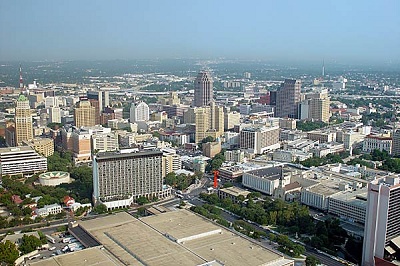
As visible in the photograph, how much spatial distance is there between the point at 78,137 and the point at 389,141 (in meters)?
15.8

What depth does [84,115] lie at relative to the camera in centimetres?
2877

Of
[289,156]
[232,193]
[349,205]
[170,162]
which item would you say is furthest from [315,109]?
[349,205]

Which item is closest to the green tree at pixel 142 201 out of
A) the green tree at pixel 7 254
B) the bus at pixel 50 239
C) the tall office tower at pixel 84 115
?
the bus at pixel 50 239

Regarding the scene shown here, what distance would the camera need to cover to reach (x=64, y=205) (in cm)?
1688

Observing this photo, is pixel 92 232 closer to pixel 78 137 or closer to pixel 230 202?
pixel 230 202

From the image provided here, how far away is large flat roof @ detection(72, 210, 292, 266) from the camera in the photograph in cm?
1109

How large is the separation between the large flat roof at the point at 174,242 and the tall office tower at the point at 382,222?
8.02ft

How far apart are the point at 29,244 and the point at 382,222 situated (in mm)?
9071

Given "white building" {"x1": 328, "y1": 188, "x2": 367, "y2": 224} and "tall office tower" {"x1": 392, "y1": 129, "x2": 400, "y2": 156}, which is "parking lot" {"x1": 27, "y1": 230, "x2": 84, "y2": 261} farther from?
"tall office tower" {"x1": 392, "y1": 129, "x2": 400, "y2": 156}

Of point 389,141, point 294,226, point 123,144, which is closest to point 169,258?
point 294,226

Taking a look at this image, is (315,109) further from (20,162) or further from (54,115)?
(20,162)

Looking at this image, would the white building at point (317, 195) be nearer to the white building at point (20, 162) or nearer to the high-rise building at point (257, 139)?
the high-rise building at point (257, 139)

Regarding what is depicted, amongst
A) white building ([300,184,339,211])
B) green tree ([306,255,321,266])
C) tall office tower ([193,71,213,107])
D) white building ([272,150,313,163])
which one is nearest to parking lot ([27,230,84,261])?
green tree ([306,255,321,266])

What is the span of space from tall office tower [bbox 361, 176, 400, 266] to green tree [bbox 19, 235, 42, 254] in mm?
8553
